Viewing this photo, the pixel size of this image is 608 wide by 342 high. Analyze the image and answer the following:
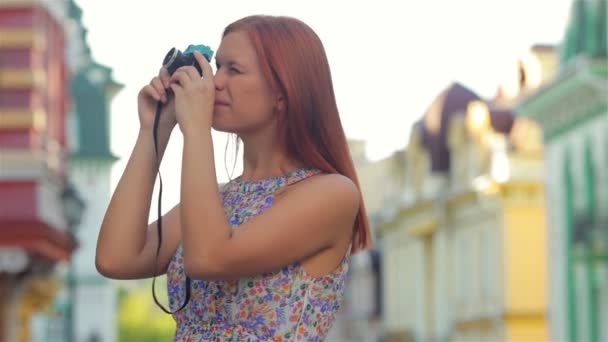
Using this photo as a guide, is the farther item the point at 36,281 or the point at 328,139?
the point at 36,281

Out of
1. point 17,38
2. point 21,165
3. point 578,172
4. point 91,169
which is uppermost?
point 91,169

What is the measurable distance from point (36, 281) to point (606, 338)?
11.0 metres

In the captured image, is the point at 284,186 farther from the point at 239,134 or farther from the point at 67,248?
the point at 67,248

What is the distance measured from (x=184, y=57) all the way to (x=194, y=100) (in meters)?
0.15

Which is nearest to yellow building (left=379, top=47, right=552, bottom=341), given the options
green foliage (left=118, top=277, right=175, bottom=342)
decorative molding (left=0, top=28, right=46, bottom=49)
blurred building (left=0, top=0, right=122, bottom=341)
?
blurred building (left=0, top=0, right=122, bottom=341)

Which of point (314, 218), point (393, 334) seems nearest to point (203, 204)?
point (314, 218)

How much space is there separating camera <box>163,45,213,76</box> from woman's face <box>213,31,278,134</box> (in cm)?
5

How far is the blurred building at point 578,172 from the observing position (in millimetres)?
39969

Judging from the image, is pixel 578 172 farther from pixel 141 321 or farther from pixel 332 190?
pixel 141 321

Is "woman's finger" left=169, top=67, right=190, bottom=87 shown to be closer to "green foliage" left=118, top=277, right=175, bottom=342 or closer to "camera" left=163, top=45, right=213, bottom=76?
"camera" left=163, top=45, right=213, bottom=76

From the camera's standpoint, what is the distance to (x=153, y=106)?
462 cm

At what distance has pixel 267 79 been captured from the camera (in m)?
4.40

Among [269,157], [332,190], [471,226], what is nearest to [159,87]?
[269,157]

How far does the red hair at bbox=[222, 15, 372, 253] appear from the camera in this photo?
4.39 metres
